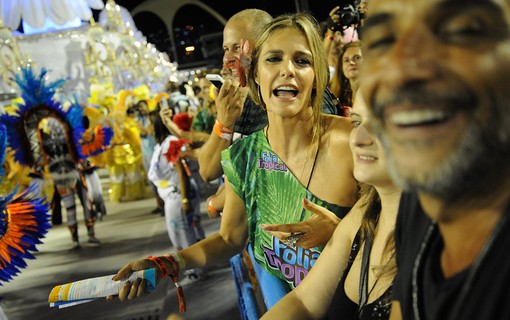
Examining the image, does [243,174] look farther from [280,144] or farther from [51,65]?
[51,65]

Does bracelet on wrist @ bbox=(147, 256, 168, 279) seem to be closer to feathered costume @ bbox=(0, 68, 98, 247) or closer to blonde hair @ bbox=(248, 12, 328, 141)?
blonde hair @ bbox=(248, 12, 328, 141)

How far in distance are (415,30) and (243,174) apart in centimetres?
145


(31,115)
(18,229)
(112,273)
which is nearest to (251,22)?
(18,229)

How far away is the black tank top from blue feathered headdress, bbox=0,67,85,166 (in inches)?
239

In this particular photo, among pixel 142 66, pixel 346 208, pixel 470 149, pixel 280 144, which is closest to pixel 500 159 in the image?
pixel 470 149

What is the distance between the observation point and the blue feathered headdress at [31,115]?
22.2 feet

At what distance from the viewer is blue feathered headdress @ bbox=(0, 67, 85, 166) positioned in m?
6.77

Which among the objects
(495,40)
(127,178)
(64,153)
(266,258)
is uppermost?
(495,40)

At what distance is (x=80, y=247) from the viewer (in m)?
7.16

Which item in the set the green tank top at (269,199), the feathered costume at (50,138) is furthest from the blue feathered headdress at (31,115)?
the green tank top at (269,199)

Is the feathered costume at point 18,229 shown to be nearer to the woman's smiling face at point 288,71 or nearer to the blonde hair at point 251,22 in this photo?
the blonde hair at point 251,22

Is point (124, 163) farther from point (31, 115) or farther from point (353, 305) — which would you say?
point (353, 305)

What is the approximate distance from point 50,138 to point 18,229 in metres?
4.30

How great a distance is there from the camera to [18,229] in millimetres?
3135
